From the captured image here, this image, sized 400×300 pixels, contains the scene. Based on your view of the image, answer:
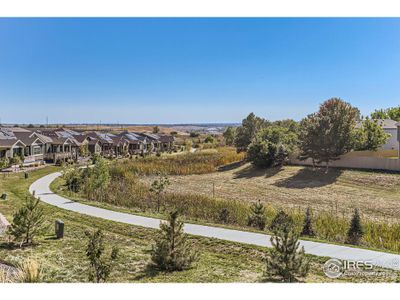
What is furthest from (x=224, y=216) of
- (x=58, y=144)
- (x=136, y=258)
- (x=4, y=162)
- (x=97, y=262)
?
(x=58, y=144)

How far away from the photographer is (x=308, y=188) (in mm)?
20938

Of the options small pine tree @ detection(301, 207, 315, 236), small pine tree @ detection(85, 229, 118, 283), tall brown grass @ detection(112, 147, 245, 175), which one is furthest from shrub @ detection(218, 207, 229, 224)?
tall brown grass @ detection(112, 147, 245, 175)

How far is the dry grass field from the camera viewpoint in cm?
1622

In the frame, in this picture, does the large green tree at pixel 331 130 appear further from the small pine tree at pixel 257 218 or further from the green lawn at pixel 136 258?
the green lawn at pixel 136 258

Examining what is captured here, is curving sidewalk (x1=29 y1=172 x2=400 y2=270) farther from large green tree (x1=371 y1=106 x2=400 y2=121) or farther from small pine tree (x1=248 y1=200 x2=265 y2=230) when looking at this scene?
large green tree (x1=371 y1=106 x2=400 y2=121)

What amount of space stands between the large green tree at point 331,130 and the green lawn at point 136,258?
17.5 meters

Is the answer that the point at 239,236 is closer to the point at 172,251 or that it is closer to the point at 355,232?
the point at 172,251

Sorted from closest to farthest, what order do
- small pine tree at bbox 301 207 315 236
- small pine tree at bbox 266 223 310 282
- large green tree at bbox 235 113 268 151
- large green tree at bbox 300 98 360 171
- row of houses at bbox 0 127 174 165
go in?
small pine tree at bbox 266 223 310 282
small pine tree at bbox 301 207 315 236
large green tree at bbox 300 98 360 171
row of houses at bbox 0 127 174 165
large green tree at bbox 235 113 268 151

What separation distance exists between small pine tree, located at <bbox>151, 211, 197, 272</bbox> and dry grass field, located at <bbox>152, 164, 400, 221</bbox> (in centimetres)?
862

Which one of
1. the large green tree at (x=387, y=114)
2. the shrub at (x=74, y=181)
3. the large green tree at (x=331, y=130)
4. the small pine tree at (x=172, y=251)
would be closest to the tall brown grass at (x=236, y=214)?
the shrub at (x=74, y=181)

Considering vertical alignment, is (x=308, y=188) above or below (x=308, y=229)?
below

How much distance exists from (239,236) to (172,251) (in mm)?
2575

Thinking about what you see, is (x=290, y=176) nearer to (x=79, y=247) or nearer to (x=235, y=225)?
(x=235, y=225)
